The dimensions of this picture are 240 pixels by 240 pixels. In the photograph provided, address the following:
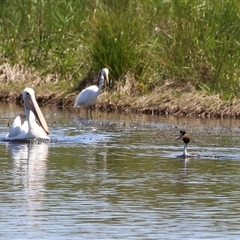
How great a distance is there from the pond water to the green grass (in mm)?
2929

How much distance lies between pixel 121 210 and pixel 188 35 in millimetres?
11910

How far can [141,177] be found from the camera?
12867mm

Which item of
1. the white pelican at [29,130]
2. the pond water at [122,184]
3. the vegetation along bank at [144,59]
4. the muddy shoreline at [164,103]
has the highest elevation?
the vegetation along bank at [144,59]

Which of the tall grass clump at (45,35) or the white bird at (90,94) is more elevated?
the tall grass clump at (45,35)

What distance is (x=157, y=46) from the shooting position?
22859 millimetres

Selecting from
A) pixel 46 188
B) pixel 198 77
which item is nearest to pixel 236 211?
pixel 46 188

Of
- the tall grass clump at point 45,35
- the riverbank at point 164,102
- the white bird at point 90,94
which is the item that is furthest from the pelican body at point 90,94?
the tall grass clump at point 45,35

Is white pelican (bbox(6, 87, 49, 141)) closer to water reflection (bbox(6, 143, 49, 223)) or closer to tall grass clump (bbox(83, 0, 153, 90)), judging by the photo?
water reflection (bbox(6, 143, 49, 223))

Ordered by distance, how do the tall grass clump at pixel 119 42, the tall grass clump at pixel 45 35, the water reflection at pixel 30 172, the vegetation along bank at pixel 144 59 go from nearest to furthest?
the water reflection at pixel 30 172 → the vegetation along bank at pixel 144 59 → the tall grass clump at pixel 119 42 → the tall grass clump at pixel 45 35

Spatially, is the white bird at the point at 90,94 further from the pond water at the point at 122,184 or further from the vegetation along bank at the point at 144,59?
the pond water at the point at 122,184

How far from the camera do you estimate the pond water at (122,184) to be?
9719mm

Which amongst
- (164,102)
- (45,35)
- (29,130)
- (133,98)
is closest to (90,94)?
(133,98)

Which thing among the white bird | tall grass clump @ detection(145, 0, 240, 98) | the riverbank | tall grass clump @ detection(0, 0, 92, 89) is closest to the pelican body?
the white bird

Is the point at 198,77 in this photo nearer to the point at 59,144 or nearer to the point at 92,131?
the point at 92,131
